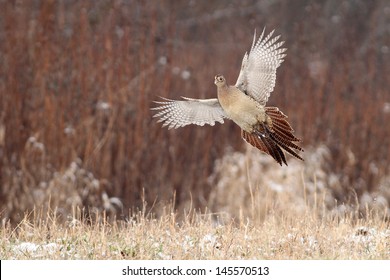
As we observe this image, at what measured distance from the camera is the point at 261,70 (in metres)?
4.25

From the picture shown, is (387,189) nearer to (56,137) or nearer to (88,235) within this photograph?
(56,137)

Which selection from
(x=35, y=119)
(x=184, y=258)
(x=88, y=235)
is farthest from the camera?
(x=35, y=119)

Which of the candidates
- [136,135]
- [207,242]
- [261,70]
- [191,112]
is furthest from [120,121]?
[261,70]

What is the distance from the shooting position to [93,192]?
348 inches

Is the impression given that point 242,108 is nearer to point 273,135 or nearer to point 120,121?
point 273,135

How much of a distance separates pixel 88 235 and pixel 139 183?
3745mm

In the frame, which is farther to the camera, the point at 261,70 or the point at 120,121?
the point at 120,121

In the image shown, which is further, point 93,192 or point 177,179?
point 177,179

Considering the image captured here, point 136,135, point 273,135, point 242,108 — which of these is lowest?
point 136,135

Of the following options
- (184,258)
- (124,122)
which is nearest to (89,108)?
(124,122)

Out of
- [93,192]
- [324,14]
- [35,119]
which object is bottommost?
[93,192]

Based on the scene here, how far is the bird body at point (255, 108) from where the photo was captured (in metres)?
4.05

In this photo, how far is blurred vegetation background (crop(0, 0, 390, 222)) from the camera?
8688 millimetres

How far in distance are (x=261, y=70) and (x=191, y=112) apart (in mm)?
432
